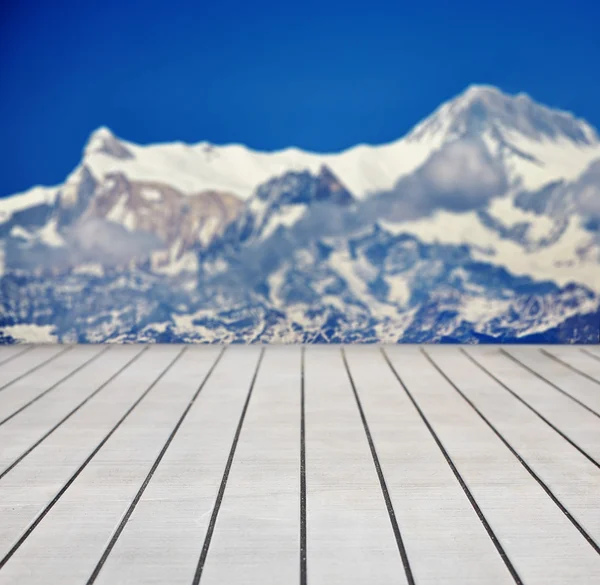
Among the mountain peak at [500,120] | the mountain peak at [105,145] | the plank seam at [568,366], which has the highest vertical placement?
the mountain peak at [500,120]

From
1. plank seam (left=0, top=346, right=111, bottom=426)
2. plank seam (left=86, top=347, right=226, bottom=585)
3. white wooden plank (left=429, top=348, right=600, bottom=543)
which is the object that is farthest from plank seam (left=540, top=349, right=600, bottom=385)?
plank seam (left=0, top=346, right=111, bottom=426)

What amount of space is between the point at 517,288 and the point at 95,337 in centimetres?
245

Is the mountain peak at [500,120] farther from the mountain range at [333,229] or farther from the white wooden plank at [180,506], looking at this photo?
the white wooden plank at [180,506]

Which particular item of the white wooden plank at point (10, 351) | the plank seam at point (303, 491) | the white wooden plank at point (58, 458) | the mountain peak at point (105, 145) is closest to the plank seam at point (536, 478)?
the plank seam at point (303, 491)

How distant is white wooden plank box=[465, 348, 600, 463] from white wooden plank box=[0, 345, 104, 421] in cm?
163

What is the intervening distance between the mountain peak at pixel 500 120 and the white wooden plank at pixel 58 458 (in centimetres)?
250

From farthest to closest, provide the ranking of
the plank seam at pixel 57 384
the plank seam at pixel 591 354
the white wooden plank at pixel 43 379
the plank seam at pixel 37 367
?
the plank seam at pixel 591 354 < the plank seam at pixel 37 367 < the white wooden plank at pixel 43 379 < the plank seam at pixel 57 384

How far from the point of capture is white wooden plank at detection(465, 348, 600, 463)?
208 cm

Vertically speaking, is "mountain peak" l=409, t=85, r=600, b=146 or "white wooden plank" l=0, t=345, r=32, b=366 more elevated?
"mountain peak" l=409, t=85, r=600, b=146

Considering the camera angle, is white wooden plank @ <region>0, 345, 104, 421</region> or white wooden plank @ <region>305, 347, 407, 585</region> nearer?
white wooden plank @ <region>305, 347, 407, 585</region>

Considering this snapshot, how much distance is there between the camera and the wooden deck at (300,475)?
1.33 m

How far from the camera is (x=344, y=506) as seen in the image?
157 cm

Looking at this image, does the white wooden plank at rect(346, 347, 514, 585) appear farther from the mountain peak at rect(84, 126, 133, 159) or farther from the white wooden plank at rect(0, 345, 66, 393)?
the mountain peak at rect(84, 126, 133, 159)

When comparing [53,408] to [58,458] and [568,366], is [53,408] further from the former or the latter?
[568,366]
